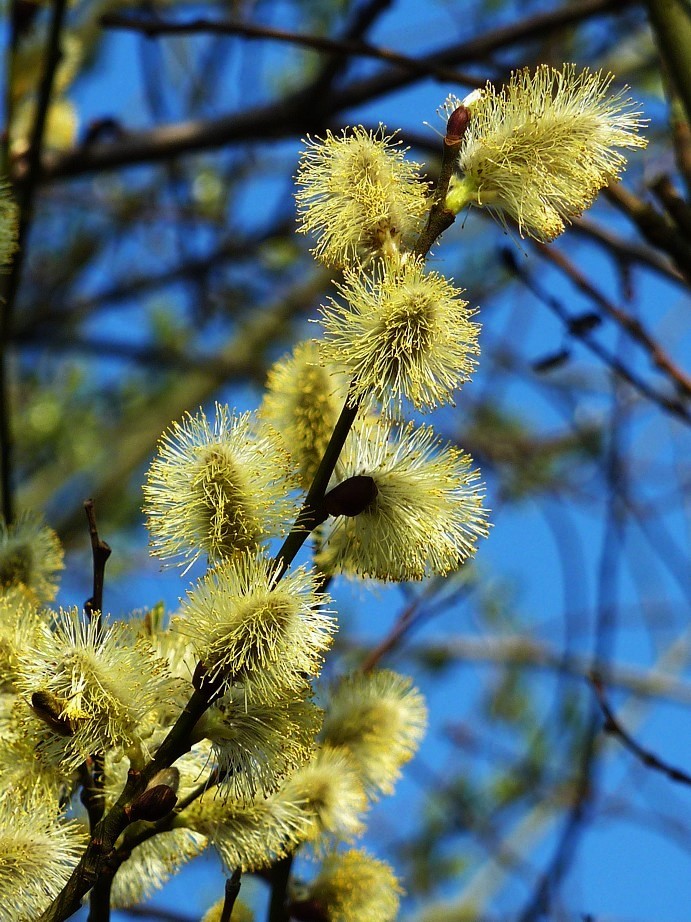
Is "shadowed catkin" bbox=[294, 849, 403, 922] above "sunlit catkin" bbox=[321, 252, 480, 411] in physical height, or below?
below

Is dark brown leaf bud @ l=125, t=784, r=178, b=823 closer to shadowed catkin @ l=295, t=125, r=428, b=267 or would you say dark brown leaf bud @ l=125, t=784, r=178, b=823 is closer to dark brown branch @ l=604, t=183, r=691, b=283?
shadowed catkin @ l=295, t=125, r=428, b=267

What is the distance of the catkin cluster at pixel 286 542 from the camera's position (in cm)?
131

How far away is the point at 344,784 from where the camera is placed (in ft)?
5.28

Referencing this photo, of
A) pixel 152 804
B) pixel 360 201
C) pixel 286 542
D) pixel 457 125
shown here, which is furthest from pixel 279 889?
pixel 457 125

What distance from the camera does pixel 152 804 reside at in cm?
122

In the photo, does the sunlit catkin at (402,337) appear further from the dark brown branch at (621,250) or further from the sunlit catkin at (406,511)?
the dark brown branch at (621,250)

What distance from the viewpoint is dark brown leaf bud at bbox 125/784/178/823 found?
4.00ft

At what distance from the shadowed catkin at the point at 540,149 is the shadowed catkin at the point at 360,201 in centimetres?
8

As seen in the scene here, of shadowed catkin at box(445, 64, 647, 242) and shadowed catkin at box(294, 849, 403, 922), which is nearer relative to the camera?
shadowed catkin at box(445, 64, 647, 242)

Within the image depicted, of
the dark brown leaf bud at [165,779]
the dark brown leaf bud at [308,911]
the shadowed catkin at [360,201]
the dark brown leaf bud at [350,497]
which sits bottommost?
the dark brown leaf bud at [165,779]

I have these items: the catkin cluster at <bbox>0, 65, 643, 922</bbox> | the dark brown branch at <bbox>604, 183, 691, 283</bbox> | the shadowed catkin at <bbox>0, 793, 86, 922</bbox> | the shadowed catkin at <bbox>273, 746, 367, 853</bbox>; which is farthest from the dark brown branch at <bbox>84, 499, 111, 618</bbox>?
the dark brown branch at <bbox>604, 183, 691, 283</bbox>

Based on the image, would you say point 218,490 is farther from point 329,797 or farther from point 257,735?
point 329,797

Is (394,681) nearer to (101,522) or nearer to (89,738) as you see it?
(89,738)

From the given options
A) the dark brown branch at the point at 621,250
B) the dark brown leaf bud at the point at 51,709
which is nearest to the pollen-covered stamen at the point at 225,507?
the dark brown leaf bud at the point at 51,709
